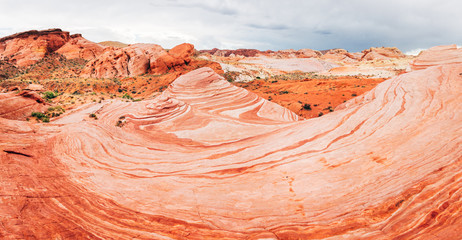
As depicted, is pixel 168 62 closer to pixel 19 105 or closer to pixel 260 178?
pixel 19 105

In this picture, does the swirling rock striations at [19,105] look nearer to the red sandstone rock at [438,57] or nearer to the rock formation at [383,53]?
the red sandstone rock at [438,57]

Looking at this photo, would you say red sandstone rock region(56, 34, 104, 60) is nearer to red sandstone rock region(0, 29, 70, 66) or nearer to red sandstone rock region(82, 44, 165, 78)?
red sandstone rock region(0, 29, 70, 66)

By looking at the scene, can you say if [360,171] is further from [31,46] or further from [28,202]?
[31,46]

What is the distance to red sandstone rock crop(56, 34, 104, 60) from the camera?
6431cm

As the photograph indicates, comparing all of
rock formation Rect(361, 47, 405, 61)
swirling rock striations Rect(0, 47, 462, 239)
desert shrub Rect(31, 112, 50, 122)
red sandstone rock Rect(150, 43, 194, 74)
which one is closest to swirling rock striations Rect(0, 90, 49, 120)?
desert shrub Rect(31, 112, 50, 122)

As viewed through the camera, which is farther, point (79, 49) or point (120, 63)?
point (79, 49)

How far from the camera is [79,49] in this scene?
66312mm

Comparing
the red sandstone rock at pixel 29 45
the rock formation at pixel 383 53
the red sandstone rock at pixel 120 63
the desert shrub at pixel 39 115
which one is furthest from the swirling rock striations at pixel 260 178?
the rock formation at pixel 383 53

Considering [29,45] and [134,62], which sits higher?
[29,45]

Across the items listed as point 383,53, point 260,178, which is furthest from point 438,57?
point 383,53

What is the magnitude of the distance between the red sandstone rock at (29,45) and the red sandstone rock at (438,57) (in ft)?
270

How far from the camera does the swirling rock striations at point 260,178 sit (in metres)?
3.23

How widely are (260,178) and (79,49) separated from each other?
83249 mm

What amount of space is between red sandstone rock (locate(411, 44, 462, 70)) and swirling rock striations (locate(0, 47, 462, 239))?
4112mm
